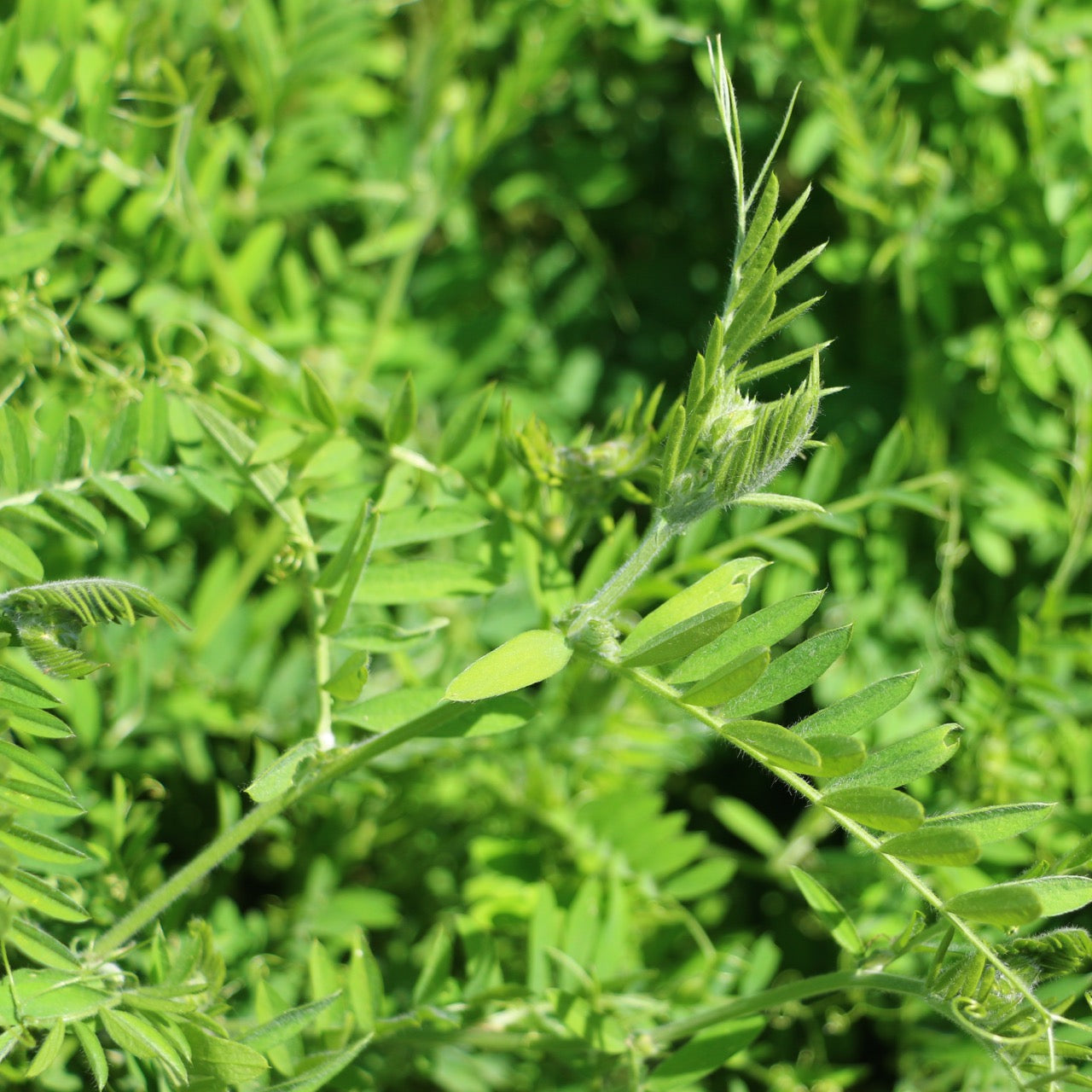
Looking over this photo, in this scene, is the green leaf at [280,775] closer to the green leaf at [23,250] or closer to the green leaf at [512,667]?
the green leaf at [512,667]

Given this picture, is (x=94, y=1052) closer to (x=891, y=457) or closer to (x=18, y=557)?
(x=18, y=557)

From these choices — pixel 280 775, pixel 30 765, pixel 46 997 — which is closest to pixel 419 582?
pixel 280 775

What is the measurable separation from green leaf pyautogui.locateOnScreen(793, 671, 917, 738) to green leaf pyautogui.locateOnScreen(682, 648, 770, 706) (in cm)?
11

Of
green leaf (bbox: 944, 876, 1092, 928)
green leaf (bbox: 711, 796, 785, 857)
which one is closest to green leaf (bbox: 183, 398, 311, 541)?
green leaf (bbox: 944, 876, 1092, 928)

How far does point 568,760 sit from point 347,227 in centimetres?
108

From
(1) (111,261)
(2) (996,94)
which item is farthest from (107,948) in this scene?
(2) (996,94)

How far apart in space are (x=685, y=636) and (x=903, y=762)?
240mm

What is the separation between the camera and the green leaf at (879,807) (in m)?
0.81

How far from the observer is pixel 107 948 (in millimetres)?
1014

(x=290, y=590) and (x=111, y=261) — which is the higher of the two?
(x=111, y=261)

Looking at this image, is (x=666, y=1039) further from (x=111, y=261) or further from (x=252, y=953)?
(x=111, y=261)

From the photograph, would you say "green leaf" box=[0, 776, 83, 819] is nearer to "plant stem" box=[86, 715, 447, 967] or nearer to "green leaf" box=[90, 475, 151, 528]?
"plant stem" box=[86, 715, 447, 967]

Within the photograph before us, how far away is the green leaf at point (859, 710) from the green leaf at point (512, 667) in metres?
0.23

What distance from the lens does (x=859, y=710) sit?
0.94 meters
